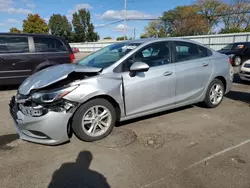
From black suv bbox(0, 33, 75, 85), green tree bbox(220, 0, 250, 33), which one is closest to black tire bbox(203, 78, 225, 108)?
black suv bbox(0, 33, 75, 85)

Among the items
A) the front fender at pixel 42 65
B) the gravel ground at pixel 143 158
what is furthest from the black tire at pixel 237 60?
the front fender at pixel 42 65

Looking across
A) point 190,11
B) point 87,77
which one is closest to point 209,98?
point 87,77

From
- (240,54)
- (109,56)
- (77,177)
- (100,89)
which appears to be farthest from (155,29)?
(77,177)

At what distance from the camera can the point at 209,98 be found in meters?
4.70

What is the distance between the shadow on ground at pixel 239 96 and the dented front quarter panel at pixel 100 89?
3.74 m

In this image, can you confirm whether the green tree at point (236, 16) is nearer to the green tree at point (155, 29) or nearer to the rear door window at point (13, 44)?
the green tree at point (155, 29)

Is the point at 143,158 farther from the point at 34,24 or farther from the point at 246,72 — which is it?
the point at 34,24

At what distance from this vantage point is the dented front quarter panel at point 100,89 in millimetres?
3012

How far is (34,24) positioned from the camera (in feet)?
199

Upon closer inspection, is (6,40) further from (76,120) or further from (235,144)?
(235,144)

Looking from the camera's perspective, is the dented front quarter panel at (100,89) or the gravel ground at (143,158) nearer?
the gravel ground at (143,158)

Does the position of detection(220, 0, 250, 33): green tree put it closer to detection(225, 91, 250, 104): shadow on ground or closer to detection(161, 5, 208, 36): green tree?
detection(161, 5, 208, 36): green tree

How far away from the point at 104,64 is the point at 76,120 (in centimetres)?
112

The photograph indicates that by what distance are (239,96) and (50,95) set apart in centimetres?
523
